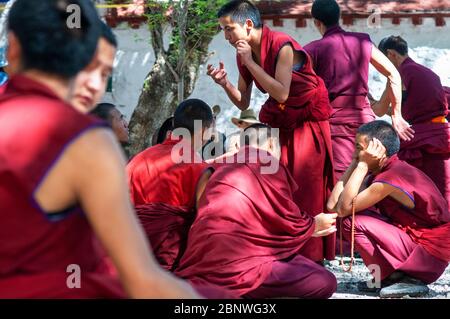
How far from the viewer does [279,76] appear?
4.82m

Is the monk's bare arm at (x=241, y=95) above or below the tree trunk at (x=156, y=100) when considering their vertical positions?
above

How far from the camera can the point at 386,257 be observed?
480 cm

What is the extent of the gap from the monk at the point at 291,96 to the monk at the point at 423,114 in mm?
1570

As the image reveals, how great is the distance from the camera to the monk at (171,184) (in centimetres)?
431

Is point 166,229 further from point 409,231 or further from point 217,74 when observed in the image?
point 409,231

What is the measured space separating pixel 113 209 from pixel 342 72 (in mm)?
4133

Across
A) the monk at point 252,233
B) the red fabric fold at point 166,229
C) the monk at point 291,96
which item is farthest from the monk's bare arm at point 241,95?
the red fabric fold at point 166,229

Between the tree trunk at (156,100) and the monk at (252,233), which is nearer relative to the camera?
the monk at (252,233)

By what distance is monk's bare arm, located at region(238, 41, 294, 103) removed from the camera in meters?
4.78

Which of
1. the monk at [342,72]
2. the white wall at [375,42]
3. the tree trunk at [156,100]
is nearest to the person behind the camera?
the monk at [342,72]

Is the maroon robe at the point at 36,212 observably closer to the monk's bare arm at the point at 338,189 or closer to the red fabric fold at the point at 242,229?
the red fabric fold at the point at 242,229

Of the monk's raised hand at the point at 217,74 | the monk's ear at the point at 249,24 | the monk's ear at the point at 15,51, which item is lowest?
the monk's raised hand at the point at 217,74

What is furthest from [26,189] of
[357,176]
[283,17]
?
[283,17]

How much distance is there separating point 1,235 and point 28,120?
23 centimetres
